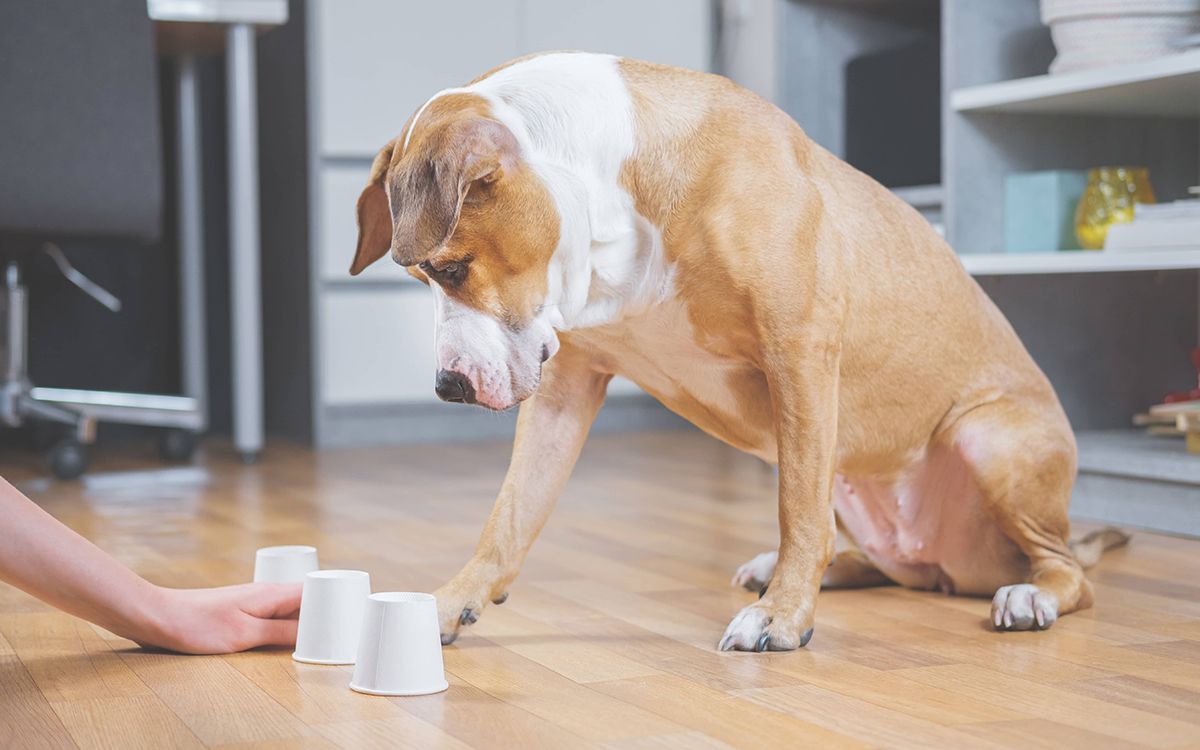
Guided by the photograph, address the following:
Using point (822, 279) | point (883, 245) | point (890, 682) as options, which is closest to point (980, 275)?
point (883, 245)

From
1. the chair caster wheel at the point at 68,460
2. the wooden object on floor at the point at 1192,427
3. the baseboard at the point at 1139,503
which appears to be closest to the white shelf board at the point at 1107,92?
the wooden object on floor at the point at 1192,427

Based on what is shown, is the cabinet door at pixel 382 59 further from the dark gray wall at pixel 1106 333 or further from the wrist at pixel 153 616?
the wrist at pixel 153 616

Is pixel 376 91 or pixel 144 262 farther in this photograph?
pixel 144 262

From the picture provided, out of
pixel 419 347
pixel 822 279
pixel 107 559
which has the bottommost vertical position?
pixel 419 347

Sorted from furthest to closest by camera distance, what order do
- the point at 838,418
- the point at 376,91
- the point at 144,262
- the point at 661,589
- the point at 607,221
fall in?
1. the point at 144,262
2. the point at 376,91
3. the point at 661,589
4. the point at 838,418
5. the point at 607,221

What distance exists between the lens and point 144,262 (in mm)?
4230

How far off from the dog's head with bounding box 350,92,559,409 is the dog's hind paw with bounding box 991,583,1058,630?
2.02ft

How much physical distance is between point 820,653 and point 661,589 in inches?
16.9

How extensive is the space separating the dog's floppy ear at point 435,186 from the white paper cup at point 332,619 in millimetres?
336

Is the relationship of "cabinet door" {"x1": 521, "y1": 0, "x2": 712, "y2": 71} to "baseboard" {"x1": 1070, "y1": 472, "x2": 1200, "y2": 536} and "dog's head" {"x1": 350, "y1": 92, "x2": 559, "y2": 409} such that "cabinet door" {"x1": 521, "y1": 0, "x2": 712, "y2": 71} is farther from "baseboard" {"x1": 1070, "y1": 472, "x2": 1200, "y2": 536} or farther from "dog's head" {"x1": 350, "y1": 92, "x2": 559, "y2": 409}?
"dog's head" {"x1": 350, "y1": 92, "x2": 559, "y2": 409}

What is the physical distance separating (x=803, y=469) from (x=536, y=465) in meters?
0.32

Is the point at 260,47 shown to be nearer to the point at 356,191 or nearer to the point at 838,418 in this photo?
the point at 356,191

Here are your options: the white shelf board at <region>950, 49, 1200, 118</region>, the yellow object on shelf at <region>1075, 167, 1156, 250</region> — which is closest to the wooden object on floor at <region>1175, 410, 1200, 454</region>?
the yellow object on shelf at <region>1075, 167, 1156, 250</region>

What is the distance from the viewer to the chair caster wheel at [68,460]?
316 cm
